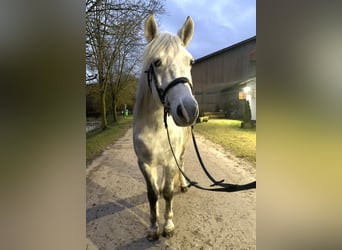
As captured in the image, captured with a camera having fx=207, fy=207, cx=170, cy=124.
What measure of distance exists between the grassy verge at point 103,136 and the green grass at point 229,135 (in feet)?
0.94

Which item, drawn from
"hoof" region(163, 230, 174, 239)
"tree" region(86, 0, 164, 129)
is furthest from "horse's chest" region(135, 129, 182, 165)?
"hoof" region(163, 230, 174, 239)

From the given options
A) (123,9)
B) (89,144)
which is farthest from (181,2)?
(89,144)

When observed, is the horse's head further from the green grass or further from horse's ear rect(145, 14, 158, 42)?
the green grass

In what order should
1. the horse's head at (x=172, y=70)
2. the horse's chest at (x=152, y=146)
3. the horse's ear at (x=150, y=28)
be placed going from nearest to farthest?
the horse's head at (x=172, y=70) → the horse's ear at (x=150, y=28) → the horse's chest at (x=152, y=146)

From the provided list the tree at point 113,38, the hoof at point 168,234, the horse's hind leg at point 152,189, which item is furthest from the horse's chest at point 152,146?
the hoof at point 168,234

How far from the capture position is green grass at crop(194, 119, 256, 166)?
689 millimetres

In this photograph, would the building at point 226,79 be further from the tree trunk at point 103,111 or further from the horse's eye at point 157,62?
the tree trunk at point 103,111

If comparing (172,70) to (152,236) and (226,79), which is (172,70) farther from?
(152,236)

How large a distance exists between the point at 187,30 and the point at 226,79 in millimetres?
224

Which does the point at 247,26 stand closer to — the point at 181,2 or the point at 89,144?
the point at 181,2

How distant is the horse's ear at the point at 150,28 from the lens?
Answer: 25.4 inches

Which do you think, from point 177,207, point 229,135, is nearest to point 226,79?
point 229,135
